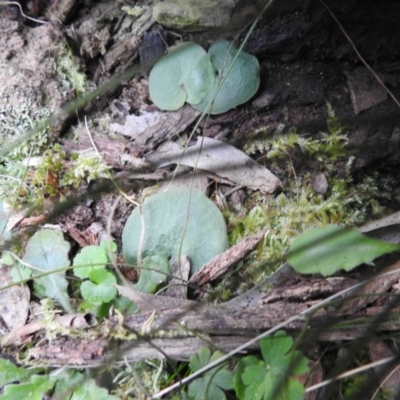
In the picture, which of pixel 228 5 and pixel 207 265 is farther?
pixel 228 5

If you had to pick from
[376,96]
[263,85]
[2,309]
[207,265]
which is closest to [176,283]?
[207,265]

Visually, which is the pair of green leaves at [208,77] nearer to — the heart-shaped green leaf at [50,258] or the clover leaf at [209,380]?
the heart-shaped green leaf at [50,258]

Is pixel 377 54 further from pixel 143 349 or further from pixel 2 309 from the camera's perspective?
pixel 2 309

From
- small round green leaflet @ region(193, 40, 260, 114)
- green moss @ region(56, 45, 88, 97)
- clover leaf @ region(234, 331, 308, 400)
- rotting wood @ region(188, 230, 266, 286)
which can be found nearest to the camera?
clover leaf @ region(234, 331, 308, 400)

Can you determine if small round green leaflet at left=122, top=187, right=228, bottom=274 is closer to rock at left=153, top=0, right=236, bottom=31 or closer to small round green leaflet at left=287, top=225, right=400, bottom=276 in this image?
small round green leaflet at left=287, top=225, right=400, bottom=276

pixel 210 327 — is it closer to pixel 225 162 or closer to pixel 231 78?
pixel 225 162

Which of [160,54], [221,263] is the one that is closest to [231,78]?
[160,54]

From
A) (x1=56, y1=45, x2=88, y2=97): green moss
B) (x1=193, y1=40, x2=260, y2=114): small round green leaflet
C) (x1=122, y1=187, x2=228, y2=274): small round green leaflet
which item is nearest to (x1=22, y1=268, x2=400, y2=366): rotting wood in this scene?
(x1=122, y1=187, x2=228, y2=274): small round green leaflet
